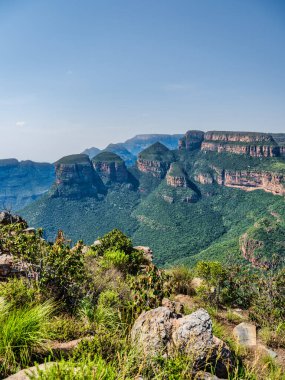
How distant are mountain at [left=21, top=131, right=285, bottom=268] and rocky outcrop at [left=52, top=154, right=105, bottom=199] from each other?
26.0 inches

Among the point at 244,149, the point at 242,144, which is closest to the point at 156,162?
the point at 242,144

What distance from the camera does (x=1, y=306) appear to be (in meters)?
4.90

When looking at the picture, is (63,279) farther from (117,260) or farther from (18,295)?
(117,260)

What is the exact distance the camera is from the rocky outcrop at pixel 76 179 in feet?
580

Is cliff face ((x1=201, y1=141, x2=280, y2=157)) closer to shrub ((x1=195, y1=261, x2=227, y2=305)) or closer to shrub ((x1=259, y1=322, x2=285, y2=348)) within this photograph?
shrub ((x1=195, y1=261, x2=227, y2=305))

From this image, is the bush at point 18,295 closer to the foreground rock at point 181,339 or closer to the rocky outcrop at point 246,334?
the foreground rock at point 181,339

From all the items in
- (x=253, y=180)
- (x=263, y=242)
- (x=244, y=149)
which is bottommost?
(x=263, y=242)

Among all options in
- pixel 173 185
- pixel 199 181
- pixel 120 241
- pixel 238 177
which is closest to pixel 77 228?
pixel 173 185

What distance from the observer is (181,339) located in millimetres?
4742

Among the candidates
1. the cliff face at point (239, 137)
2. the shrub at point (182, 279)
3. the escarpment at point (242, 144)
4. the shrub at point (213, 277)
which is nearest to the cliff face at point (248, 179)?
the escarpment at point (242, 144)

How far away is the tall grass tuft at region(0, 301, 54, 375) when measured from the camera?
13.4ft

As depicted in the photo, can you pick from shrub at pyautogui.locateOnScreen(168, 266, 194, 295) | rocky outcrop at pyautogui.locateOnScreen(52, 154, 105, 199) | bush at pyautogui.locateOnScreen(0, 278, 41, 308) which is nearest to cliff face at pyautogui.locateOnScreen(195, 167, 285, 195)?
rocky outcrop at pyautogui.locateOnScreen(52, 154, 105, 199)

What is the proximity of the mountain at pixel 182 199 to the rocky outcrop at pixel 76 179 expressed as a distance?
0.66 meters

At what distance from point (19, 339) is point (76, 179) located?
183 meters
